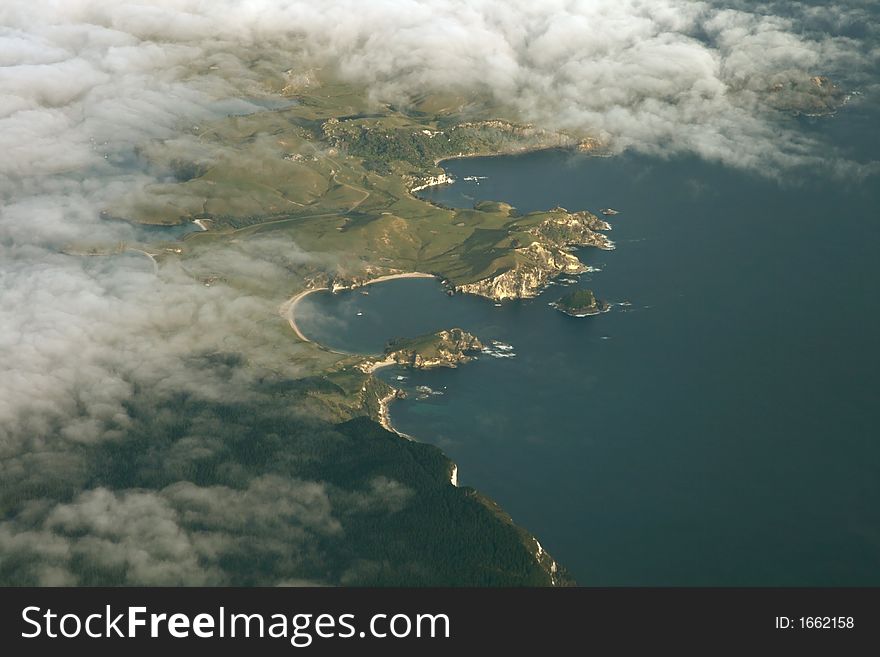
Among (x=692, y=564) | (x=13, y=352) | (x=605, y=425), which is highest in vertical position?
(x=13, y=352)

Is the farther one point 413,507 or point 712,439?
point 712,439

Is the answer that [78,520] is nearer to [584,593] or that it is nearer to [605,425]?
[584,593]

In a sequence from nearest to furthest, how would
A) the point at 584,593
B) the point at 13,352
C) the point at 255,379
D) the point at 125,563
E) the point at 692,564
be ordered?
the point at 584,593 → the point at 125,563 → the point at 692,564 → the point at 13,352 → the point at 255,379

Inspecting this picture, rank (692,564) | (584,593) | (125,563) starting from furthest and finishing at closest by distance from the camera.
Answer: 1. (692,564)
2. (125,563)
3. (584,593)

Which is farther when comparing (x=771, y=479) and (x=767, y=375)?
(x=767, y=375)

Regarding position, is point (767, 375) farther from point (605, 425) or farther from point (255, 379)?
point (255, 379)

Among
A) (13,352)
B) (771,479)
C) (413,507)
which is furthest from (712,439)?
(13,352)

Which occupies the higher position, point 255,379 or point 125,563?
point 255,379

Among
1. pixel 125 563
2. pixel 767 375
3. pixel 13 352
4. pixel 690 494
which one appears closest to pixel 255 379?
pixel 13 352

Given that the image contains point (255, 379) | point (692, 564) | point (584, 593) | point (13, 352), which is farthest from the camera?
point (255, 379)
